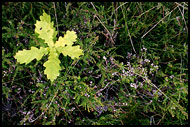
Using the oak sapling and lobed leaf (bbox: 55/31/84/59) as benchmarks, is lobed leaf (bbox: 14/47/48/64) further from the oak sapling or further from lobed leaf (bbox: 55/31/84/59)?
lobed leaf (bbox: 55/31/84/59)

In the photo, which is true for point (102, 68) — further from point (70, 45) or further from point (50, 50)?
point (50, 50)

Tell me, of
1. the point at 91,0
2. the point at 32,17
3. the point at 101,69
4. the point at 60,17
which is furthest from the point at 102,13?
the point at 32,17

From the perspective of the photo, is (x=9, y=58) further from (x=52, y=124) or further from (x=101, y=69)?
(x=101, y=69)

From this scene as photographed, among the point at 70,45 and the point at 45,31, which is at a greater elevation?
the point at 45,31

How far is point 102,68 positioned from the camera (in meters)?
2.14

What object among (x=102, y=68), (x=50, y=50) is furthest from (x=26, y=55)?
(x=102, y=68)

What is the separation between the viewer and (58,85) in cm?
207

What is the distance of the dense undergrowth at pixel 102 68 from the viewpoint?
84.0 inches

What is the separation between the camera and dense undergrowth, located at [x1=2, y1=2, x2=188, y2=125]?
213cm

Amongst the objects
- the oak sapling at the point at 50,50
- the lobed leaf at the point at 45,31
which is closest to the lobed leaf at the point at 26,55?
the oak sapling at the point at 50,50

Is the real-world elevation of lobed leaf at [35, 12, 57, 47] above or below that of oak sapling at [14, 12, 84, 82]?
above

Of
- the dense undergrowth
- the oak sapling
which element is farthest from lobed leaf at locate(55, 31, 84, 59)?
the dense undergrowth

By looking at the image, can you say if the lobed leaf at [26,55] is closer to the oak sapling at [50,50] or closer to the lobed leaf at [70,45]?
the oak sapling at [50,50]

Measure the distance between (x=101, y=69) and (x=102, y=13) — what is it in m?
0.77
